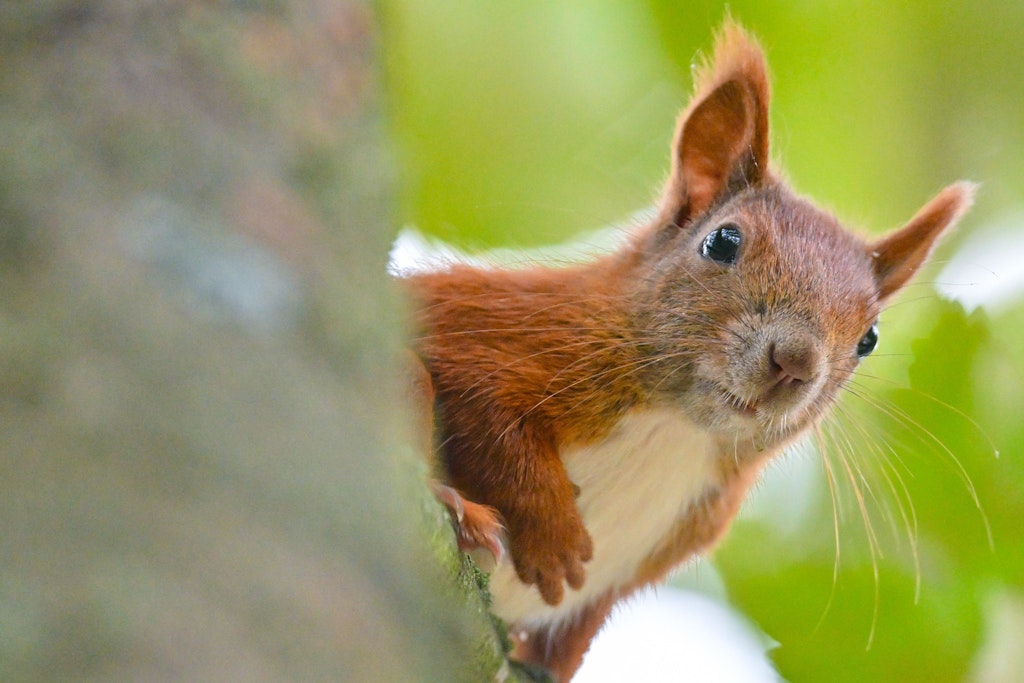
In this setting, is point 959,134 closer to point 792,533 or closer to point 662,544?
point 792,533

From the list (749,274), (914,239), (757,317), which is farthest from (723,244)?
(914,239)

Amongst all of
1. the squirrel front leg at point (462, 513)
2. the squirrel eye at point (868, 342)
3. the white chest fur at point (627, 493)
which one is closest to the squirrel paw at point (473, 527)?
the squirrel front leg at point (462, 513)

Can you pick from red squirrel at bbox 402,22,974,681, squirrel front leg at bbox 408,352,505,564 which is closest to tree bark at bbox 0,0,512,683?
squirrel front leg at bbox 408,352,505,564

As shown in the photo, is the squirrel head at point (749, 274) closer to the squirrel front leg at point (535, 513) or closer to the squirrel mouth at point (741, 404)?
the squirrel mouth at point (741, 404)

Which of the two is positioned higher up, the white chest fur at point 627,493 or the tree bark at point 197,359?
the tree bark at point 197,359

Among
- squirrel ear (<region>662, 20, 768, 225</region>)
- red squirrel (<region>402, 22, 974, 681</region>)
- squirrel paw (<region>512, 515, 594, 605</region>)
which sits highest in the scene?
squirrel ear (<region>662, 20, 768, 225</region>)

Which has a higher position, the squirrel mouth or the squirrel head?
the squirrel head

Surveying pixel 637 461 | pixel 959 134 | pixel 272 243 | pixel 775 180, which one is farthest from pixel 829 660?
pixel 272 243

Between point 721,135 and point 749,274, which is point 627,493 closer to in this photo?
point 749,274

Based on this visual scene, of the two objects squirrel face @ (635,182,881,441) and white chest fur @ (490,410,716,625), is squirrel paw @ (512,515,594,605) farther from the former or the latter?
squirrel face @ (635,182,881,441)
